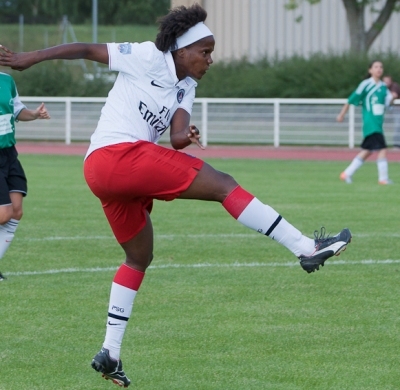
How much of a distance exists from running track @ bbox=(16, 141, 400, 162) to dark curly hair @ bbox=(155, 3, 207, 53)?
18.8 metres

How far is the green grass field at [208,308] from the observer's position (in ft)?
18.1

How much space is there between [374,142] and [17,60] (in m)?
12.8

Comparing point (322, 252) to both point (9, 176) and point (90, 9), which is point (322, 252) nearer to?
point (9, 176)

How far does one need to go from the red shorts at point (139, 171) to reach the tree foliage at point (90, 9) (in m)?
59.0

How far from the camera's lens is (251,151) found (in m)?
26.6

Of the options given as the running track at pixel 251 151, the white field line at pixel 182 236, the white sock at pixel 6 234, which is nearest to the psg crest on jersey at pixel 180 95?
the white sock at pixel 6 234

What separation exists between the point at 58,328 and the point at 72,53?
229cm

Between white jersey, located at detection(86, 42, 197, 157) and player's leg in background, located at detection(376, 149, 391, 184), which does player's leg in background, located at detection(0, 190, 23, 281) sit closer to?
white jersey, located at detection(86, 42, 197, 157)

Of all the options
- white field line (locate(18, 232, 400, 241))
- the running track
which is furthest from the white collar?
the running track

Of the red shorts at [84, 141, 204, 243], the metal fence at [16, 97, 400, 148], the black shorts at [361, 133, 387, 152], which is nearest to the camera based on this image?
the red shorts at [84, 141, 204, 243]

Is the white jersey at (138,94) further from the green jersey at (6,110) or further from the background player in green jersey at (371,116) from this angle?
→ the background player in green jersey at (371,116)

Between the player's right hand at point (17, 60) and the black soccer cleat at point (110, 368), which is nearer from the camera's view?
the player's right hand at point (17, 60)

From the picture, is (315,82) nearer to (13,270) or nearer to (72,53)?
(13,270)

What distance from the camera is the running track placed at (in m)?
24.6
